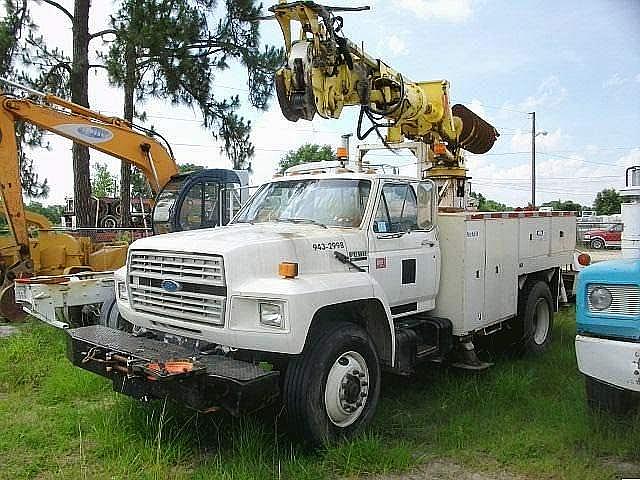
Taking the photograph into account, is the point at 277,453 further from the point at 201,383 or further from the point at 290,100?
the point at 290,100

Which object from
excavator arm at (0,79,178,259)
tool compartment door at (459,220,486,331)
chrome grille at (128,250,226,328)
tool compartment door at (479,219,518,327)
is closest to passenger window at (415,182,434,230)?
tool compartment door at (459,220,486,331)

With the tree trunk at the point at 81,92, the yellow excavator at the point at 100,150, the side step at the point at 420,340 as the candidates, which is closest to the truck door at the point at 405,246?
the side step at the point at 420,340

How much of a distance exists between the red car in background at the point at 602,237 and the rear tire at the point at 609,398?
2640 centimetres

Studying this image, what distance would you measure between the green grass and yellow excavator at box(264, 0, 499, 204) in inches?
122

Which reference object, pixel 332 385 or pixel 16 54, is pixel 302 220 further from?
pixel 16 54

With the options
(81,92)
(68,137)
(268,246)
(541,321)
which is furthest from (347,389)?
(81,92)

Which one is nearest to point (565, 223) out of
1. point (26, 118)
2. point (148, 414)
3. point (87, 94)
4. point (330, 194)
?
point (330, 194)

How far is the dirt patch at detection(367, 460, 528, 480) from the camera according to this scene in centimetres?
452

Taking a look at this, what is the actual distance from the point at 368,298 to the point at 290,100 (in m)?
2.51

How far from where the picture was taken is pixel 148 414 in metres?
5.42

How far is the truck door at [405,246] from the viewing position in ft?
18.9

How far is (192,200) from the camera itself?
11.2 m

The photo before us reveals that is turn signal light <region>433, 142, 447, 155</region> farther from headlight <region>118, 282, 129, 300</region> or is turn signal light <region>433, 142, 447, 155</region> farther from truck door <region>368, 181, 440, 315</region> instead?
headlight <region>118, 282, 129, 300</region>

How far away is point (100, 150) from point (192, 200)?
5.80 ft
